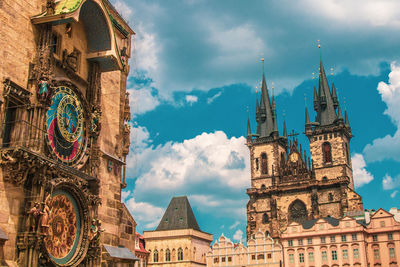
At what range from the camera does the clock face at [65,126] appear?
14.4 m

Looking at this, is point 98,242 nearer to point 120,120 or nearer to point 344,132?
point 120,120

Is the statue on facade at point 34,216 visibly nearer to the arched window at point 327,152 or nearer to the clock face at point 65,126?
the clock face at point 65,126

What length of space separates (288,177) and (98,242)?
6588 centimetres

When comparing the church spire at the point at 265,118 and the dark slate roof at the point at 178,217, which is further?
the church spire at the point at 265,118

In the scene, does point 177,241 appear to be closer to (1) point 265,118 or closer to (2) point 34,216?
(1) point 265,118

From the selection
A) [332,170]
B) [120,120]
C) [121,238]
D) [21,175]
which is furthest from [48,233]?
[332,170]

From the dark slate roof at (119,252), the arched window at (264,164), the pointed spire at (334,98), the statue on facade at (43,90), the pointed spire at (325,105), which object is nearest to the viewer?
the statue on facade at (43,90)

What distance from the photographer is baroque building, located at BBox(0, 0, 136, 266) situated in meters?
12.6

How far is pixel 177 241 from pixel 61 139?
2170 inches

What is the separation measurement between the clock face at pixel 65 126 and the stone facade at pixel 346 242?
162ft

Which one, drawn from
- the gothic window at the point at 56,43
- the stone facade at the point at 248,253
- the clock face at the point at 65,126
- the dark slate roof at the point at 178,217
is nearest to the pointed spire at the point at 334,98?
the stone facade at the point at 248,253

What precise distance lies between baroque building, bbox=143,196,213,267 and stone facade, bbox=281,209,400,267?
13361 mm

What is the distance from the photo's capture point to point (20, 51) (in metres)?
13.5

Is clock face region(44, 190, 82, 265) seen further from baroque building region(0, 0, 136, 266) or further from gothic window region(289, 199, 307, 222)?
gothic window region(289, 199, 307, 222)
